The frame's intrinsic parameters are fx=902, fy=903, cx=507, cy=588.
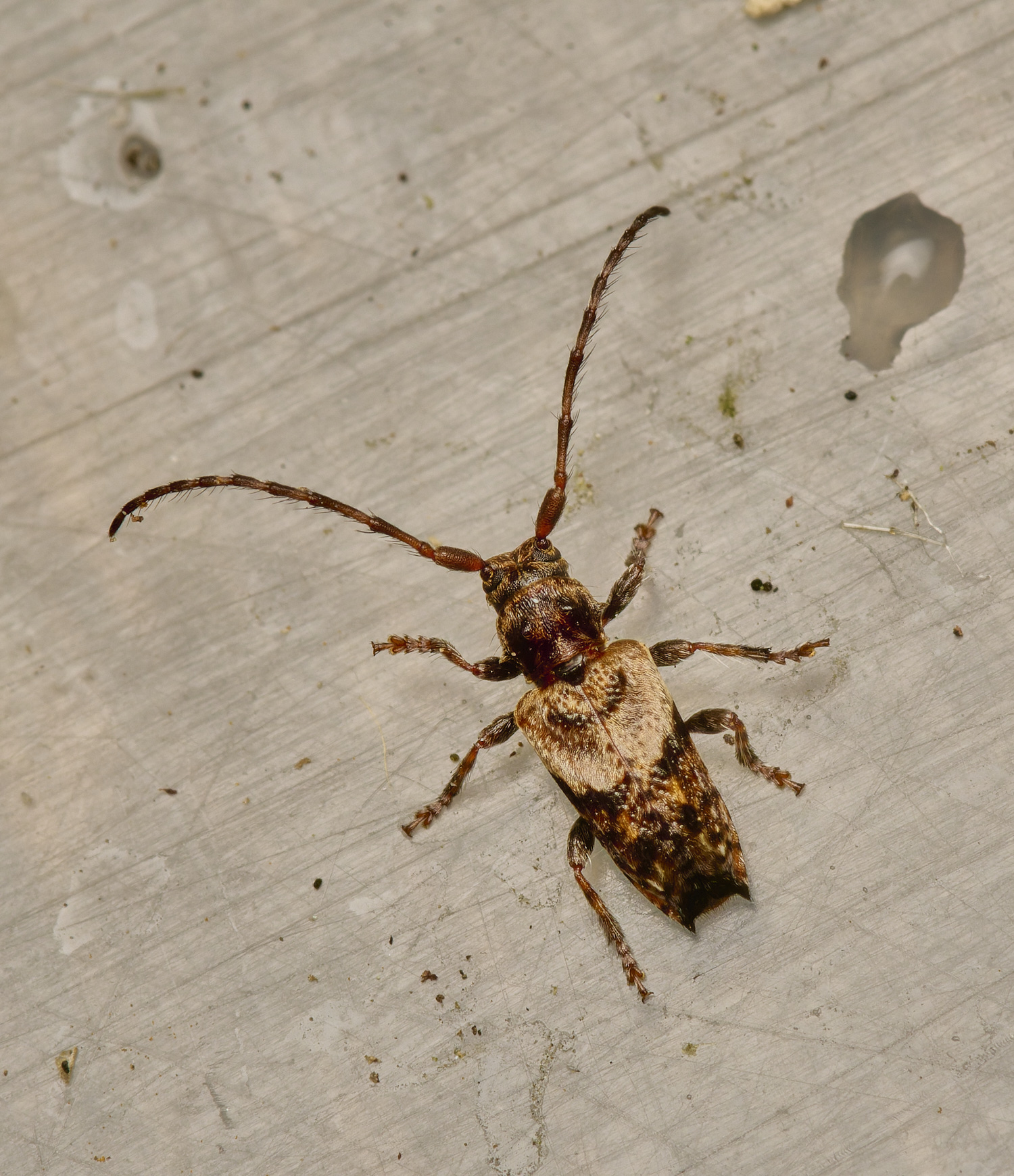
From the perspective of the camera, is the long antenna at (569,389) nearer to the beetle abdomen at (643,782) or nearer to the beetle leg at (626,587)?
the beetle leg at (626,587)

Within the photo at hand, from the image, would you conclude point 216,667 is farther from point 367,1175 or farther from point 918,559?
point 918,559

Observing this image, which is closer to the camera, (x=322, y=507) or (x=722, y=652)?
(x=322, y=507)

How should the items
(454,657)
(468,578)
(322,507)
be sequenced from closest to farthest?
(322,507)
(454,657)
(468,578)

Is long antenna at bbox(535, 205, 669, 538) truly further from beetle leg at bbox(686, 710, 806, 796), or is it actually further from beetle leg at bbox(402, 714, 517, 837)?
beetle leg at bbox(686, 710, 806, 796)

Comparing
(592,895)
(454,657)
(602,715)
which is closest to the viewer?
(602,715)

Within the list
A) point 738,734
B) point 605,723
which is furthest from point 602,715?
point 738,734

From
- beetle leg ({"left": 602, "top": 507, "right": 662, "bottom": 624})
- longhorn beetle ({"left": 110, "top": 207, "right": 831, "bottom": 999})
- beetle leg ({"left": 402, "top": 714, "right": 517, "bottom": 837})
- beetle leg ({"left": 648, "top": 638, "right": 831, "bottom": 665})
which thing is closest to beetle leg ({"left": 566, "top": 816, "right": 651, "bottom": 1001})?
longhorn beetle ({"left": 110, "top": 207, "right": 831, "bottom": 999})

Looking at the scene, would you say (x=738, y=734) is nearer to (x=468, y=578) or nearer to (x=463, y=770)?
(x=463, y=770)

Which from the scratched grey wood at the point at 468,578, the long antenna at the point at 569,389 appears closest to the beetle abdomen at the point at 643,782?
the scratched grey wood at the point at 468,578
